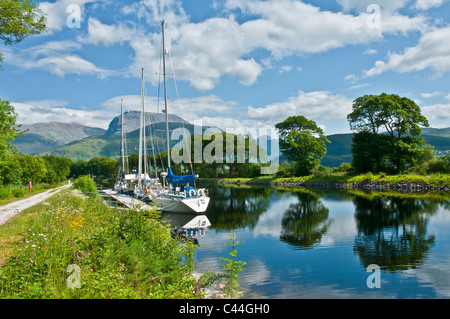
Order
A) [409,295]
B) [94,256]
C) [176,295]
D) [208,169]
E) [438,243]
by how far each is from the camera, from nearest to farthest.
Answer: [176,295] < [94,256] < [409,295] < [438,243] < [208,169]

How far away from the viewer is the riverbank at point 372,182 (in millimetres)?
40969

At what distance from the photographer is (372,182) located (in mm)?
48438

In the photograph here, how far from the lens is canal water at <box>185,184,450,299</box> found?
9391 millimetres

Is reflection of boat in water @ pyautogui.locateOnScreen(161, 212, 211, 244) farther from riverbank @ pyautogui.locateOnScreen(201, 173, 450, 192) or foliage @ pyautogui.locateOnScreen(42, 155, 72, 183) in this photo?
foliage @ pyautogui.locateOnScreen(42, 155, 72, 183)

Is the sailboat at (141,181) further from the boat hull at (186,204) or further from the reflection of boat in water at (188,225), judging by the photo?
the reflection of boat in water at (188,225)

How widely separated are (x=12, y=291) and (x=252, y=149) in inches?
3349

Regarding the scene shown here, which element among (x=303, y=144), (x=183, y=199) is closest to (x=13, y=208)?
(x=183, y=199)

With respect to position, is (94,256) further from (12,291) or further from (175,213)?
(175,213)

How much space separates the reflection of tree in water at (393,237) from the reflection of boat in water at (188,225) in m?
8.33

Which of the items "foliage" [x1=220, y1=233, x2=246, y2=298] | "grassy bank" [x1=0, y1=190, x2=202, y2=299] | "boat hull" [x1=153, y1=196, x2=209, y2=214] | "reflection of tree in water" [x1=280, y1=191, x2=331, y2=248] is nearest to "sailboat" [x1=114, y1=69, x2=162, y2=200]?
"boat hull" [x1=153, y1=196, x2=209, y2=214]

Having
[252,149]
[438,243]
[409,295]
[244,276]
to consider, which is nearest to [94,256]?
[244,276]

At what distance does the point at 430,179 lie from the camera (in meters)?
41.6

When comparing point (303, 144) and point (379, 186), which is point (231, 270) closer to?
point (379, 186)

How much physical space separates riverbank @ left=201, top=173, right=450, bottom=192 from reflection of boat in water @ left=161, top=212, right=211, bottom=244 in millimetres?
31895
